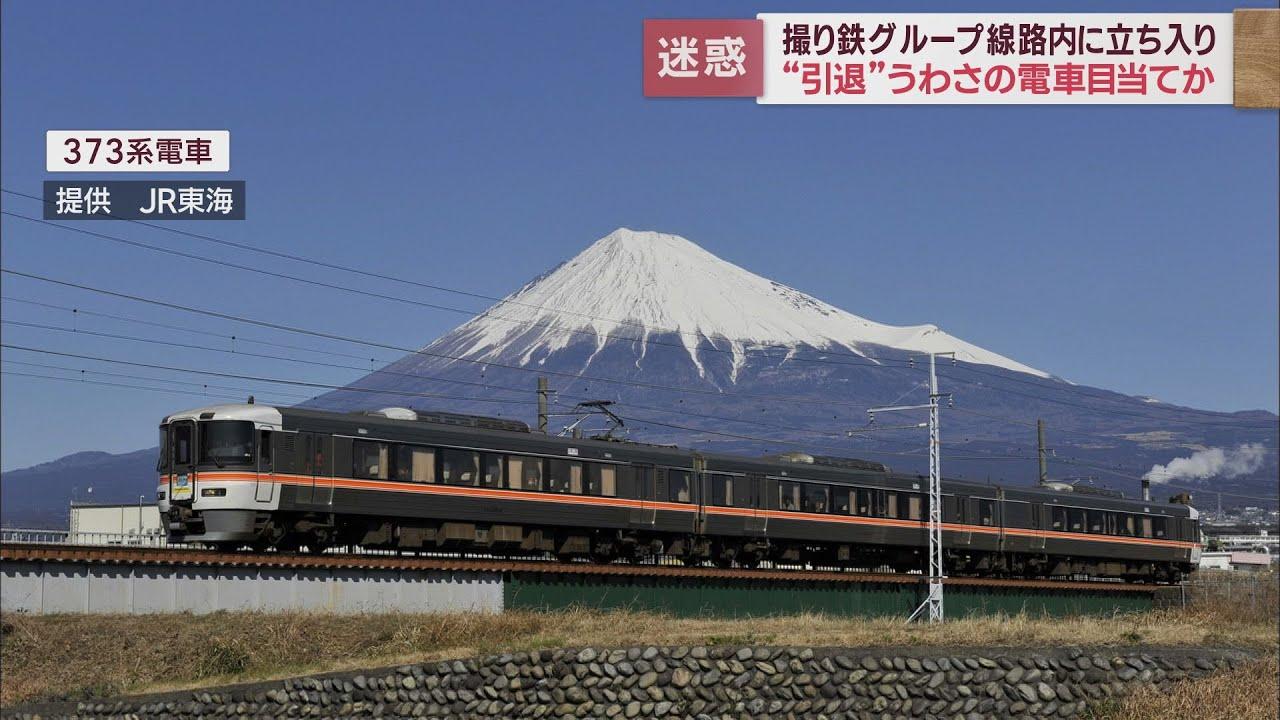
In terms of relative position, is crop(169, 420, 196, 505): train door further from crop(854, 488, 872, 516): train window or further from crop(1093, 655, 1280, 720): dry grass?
crop(854, 488, 872, 516): train window

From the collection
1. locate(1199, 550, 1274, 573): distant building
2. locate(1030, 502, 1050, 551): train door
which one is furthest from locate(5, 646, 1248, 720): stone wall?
locate(1199, 550, 1274, 573): distant building

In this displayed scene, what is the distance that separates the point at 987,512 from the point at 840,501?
33.5 feet

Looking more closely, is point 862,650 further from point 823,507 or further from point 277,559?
point 823,507

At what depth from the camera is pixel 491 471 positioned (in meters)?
44.3

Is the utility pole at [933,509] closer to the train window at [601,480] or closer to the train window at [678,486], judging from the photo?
the train window at [678,486]

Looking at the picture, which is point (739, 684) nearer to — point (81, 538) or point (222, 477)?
point (222, 477)

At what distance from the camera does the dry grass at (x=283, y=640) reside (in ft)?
116

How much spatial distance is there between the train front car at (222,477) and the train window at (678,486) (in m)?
A: 15.2

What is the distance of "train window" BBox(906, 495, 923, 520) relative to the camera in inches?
2370

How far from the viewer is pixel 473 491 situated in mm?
43719

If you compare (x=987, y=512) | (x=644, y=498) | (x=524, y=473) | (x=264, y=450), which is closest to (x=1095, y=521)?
(x=987, y=512)

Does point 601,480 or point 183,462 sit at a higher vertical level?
point 183,462

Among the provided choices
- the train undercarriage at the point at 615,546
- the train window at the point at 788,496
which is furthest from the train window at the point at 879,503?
the train window at the point at 788,496

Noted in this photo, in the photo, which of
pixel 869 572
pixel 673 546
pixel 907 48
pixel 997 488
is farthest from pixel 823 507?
pixel 907 48
